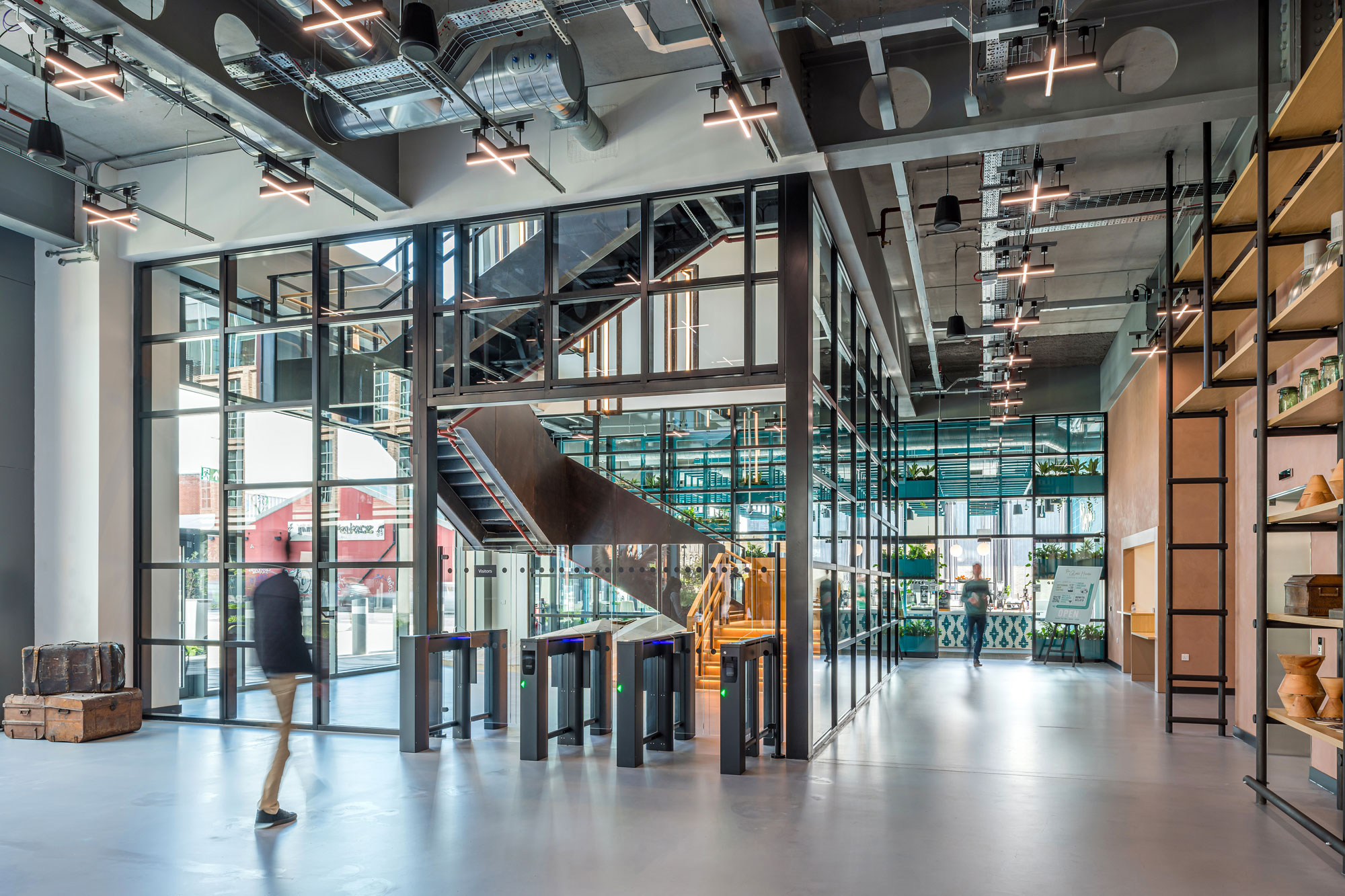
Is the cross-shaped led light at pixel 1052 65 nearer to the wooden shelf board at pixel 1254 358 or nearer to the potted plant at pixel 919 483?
the wooden shelf board at pixel 1254 358

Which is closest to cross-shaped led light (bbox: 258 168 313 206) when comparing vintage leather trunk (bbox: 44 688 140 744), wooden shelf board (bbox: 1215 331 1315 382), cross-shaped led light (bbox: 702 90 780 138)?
cross-shaped led light (bbox: 702 90 780 138)

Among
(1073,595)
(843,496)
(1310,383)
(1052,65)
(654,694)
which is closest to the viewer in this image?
(1310,383)

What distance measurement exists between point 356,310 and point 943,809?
6880mm

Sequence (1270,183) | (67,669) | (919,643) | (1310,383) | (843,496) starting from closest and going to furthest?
(1310,383), (1270,183), (67,669), (843,496), (919,643)

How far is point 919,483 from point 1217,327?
11946 mm

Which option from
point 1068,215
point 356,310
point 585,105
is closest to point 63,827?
point 356,310

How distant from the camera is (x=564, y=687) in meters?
8.52

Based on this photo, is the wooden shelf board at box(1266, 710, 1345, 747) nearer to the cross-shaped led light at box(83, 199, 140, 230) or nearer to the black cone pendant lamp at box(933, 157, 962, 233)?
the black cone pendant lamp at box(933, 157, 962, 233)

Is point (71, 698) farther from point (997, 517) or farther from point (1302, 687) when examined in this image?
point (997, 517)

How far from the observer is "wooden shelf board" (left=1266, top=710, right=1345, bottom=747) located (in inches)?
196

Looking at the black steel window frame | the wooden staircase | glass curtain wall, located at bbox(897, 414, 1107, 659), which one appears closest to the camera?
the black steel window frame

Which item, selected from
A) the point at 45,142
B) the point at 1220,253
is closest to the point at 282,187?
the point at 45,142

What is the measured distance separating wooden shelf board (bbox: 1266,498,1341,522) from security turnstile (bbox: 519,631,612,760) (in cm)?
530

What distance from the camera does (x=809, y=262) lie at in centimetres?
818
